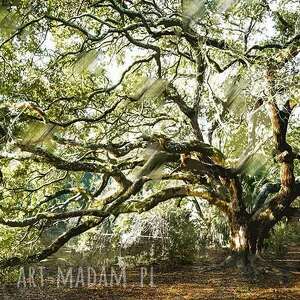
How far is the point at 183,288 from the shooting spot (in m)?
11.7

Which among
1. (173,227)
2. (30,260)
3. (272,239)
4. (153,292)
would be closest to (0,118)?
(30,260)

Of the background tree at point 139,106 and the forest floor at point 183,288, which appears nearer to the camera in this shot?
the background tree at point 139,106

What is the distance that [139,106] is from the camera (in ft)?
44.3

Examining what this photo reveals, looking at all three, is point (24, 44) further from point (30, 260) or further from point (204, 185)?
point (204, 185)

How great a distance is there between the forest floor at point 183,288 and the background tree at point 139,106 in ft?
3.47

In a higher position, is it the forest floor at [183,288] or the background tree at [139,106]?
the background tree at [139,106]

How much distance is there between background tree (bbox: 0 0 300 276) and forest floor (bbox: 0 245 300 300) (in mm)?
1058

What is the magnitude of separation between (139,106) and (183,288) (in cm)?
520

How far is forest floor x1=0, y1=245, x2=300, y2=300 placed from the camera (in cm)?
1058

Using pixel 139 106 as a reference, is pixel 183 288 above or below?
below

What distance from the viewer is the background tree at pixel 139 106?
30.2ft

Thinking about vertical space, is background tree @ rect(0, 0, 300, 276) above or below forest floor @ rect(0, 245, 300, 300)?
above

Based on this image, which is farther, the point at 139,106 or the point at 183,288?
the point at 139,106

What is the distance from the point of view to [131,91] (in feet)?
44.3
